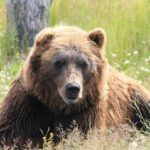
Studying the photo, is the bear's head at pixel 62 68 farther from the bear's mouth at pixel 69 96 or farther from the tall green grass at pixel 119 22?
the tall green grass at pixel 119 22

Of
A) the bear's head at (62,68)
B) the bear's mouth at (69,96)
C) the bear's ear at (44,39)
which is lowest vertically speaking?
the bear's mouth at (69,96)

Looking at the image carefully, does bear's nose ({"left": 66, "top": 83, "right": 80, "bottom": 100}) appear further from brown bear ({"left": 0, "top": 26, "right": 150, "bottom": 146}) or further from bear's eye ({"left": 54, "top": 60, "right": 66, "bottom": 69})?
bear's eye ({"left": 54, "top": 60, "right": 66, "bottom": 69})

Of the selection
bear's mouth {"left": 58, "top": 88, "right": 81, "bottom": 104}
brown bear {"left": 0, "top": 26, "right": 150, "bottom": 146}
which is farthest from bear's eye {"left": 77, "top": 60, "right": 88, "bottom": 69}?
bear's mouth {"left": 58, "top": 88, "right": 81, "bottom": 104}

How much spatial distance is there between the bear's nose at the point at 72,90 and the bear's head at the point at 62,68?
0.09 m

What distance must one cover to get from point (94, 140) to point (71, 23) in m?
5.80

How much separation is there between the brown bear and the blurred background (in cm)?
300

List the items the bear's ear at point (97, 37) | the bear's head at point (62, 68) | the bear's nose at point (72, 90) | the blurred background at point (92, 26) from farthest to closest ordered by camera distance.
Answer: the blurred background at point (92, 26)
the bear's ear at point (97, 37)
the bear's head at point (62, 68)
the bear's nose at point (72, 90)

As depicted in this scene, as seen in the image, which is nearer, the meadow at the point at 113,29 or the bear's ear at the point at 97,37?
the bear's ear at the point at 97,37

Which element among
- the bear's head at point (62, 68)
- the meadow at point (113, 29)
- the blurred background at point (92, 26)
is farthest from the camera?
the blurred background at point (92, 26)

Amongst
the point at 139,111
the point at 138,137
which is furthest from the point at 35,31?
the point at 138,137

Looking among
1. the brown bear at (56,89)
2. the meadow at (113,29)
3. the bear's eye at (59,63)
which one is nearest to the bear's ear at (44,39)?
the brown bear at (56,89)

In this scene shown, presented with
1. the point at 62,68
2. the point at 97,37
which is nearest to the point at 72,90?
the point at 62,68

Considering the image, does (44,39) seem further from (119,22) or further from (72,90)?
(119,22)

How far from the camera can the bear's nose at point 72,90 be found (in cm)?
741
